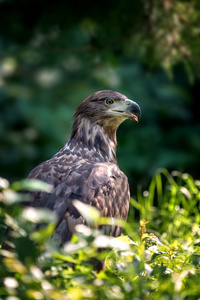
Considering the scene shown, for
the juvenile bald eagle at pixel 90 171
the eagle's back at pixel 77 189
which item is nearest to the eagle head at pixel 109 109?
the juvenile bald eagle at pixel 90 171

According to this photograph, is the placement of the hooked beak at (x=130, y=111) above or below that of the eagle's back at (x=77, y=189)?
above

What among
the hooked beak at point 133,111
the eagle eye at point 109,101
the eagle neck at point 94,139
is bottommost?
the eagle neck at point 94,139

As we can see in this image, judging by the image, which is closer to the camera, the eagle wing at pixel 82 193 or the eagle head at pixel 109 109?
the eagle wing at pixel 82 193

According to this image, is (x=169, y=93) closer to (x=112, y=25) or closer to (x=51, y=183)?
(x=112, y=25)

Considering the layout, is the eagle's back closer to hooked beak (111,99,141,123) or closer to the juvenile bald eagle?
the juvenile bald eagle

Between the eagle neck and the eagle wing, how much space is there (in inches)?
9.5

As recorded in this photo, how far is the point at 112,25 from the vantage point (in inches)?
176

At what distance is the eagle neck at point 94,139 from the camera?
3.55 m

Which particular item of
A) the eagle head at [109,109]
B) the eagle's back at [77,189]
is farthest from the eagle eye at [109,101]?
the eagle's back at [77,189]

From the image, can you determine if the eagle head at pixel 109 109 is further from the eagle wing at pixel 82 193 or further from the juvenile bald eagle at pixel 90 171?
the eagle wing at pixel 82 193

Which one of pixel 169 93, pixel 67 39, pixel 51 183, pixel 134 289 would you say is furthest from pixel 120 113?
pixel 169 93

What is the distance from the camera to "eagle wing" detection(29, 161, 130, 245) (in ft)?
8.98

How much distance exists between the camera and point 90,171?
308 cm

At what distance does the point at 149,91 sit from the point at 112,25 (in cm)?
406
